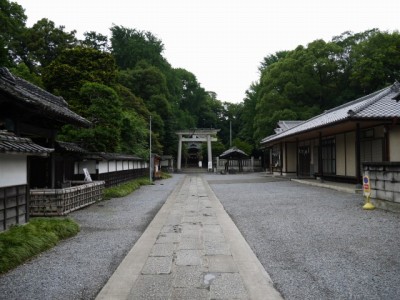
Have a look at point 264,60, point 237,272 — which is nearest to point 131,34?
point 264,60

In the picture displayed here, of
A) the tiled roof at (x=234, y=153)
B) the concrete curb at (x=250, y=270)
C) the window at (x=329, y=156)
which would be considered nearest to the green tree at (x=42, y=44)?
the tiled roof at (x=234, y=153)

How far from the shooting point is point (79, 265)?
5086 millimetres

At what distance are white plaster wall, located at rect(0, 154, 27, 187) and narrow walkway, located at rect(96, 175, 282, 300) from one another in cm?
296

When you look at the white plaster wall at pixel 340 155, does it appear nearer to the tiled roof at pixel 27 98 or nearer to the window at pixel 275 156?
the window at pixel 275 156

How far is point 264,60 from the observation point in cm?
5312

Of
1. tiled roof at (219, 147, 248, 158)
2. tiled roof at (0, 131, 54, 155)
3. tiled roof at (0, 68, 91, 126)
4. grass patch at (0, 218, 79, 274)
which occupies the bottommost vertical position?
grass patch at (0, 218, 79, 274)

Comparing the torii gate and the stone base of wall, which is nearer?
the stone base of wall

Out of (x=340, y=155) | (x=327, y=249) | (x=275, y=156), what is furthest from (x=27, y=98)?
(x=275, y=156)

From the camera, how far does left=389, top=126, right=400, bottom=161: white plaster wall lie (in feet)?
47.6

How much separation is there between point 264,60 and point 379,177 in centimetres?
4571

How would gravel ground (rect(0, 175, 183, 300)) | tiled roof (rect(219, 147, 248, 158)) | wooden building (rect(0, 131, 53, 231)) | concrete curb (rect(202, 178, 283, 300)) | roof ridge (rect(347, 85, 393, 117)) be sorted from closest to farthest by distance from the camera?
1. concrete curb (rect(202, 178, 283, 300))
2. gravel ground (rect(0, 175, 183, 300))
3. wooden building (rect(0, 131, 53, 231))
4. roof ridge (rect(347, 85, 393, 117))
5. tiled roof (rect(219, 147, 248, 158))

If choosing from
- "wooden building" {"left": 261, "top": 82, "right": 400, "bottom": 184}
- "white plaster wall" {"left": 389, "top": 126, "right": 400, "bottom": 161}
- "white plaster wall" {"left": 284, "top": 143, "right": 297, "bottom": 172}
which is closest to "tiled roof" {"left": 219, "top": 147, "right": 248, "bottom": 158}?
"white plaster wall" {"left": 284, "top": 143, "right": 297, "bottom": 172}

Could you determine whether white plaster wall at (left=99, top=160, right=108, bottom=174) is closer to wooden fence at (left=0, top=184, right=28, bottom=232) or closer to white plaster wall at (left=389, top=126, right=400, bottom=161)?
wooden fence at (left=0, top=184, right=28, bottom=232)

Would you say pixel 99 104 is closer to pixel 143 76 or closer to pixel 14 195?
pixel 14 195
